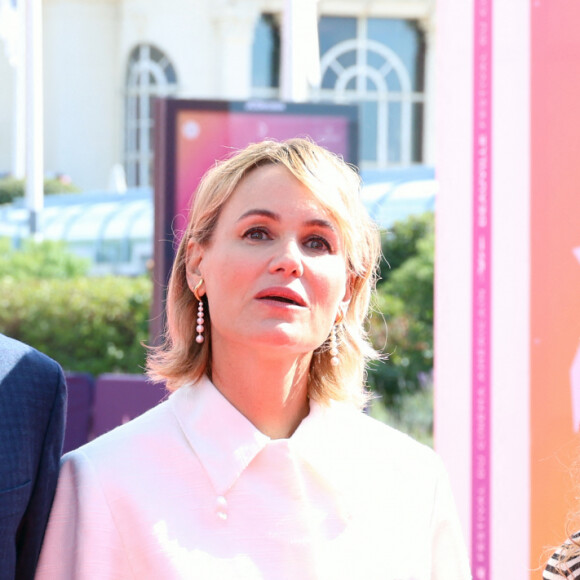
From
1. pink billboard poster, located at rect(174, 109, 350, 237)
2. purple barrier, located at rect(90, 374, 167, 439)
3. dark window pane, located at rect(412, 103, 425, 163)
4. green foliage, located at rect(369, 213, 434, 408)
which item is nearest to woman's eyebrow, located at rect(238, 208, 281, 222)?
pink billboard poster, located at rect(174, 109, 350, 237)

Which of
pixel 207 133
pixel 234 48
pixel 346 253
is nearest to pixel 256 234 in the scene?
pixel 346 253

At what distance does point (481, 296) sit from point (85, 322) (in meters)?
6.43

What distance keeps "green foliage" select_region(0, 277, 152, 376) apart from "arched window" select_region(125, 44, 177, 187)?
12.4m

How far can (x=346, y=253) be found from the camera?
6.81 feet

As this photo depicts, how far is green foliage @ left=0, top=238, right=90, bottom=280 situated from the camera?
435 inches

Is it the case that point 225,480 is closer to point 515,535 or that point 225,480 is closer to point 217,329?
point 217,329

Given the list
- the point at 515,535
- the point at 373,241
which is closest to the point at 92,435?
the point at 515,535

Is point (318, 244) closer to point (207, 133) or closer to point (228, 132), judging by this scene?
point (207, 133)

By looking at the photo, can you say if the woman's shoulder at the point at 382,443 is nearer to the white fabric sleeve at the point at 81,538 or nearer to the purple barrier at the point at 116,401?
the white fabric sleeve at the point at 81,538

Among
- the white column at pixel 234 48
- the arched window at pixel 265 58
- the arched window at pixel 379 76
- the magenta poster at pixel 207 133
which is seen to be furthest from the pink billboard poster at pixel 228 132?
the arched window at pixel 379 76

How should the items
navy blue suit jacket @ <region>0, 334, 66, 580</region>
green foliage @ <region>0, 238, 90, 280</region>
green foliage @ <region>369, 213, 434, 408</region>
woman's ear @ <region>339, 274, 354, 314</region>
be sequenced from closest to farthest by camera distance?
navy blue suit jacket @ <region>0, 334, 66, 580</region> < woman's ear @ <region>339, 274, 354, 314</region> < green foliage @ <region>369, 213, 434, 408</region> < green foliage @ <region>0, 238, 90, 280</region>

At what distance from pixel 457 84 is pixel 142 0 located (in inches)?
750

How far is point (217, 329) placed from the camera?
6.70 ft

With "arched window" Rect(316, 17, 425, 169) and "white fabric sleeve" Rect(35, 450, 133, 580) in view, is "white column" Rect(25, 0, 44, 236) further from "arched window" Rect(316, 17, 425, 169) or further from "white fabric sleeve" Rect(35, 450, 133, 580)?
"arched window" Rect(316, 17, 425, 169)
